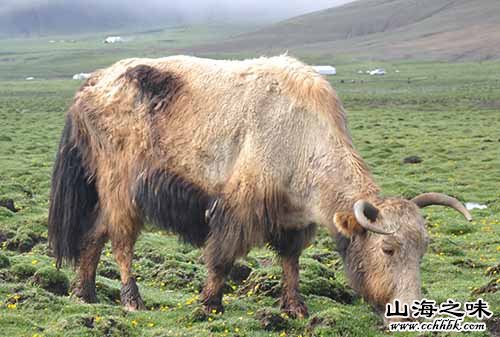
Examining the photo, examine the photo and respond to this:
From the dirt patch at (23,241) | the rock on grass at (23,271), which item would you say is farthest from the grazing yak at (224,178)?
the dirt patch at (23,241)

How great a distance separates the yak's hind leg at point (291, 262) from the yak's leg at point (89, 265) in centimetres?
236

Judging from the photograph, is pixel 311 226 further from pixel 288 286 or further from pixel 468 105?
pixel 468 105

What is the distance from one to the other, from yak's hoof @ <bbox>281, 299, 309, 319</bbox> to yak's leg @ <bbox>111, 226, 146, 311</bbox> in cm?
177

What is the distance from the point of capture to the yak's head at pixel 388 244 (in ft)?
25.5

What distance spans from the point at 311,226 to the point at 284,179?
0.76 meters

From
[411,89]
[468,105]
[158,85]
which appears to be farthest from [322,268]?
[411,89]

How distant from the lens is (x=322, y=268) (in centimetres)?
1135

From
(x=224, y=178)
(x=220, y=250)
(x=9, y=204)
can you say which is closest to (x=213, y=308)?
(x=220, y=250)

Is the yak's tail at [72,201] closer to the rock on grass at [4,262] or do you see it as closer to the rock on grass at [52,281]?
the rock on grass at [52,281]

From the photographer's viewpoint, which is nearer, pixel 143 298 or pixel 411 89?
pixel 143 298

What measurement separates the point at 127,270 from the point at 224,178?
1872 millimetres

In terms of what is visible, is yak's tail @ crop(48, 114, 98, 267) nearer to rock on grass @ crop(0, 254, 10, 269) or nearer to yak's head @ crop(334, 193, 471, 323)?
rock on grass @ crop(0, 254, 10, 269)

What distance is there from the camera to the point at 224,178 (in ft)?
29.9

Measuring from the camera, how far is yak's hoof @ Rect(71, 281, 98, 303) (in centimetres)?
989
